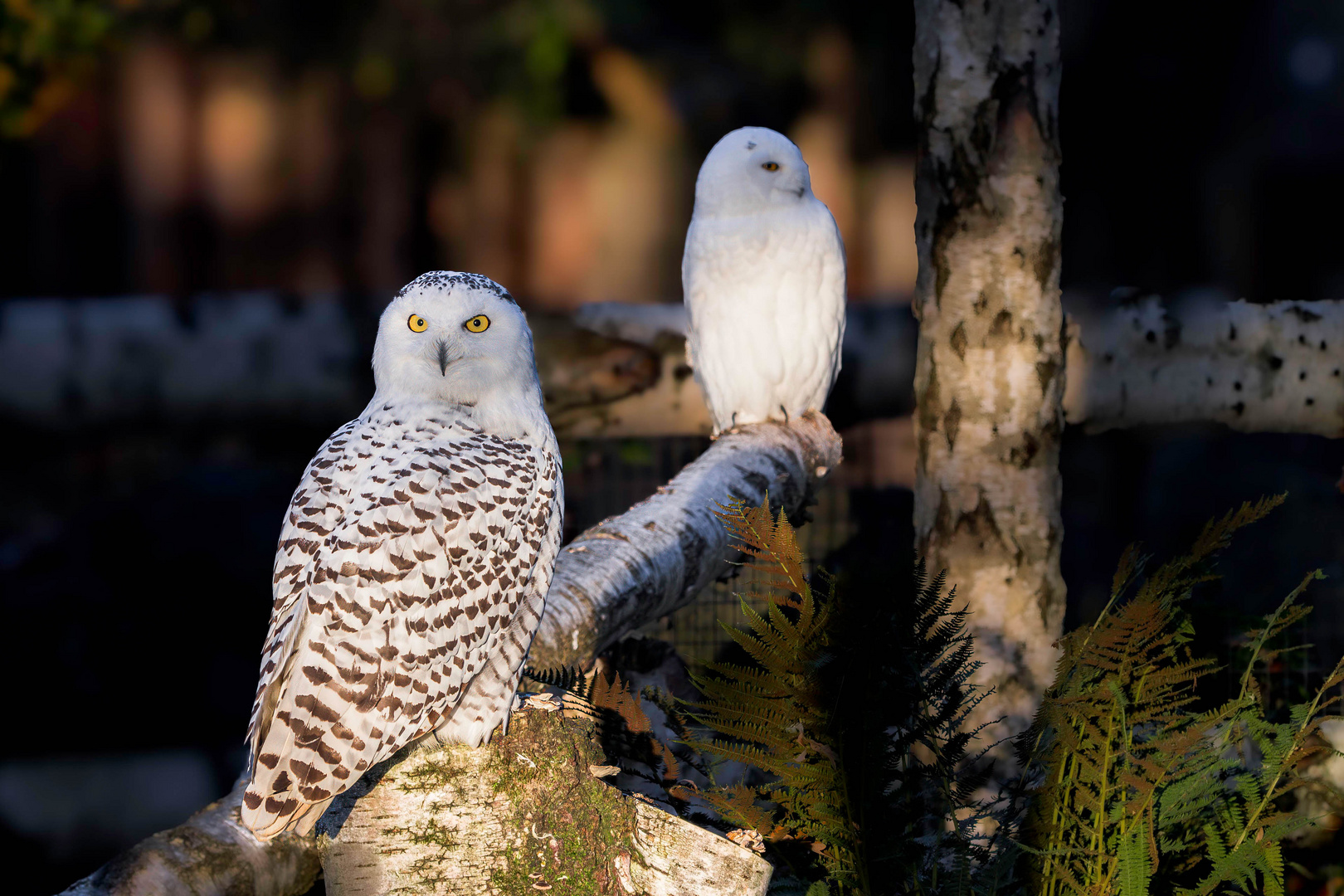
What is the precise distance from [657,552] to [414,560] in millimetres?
1027

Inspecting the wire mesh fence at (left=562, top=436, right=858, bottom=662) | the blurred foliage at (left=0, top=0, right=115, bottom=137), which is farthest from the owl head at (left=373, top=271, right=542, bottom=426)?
the blurred foliage at (left=0, top=0, right=115, bottom=137)

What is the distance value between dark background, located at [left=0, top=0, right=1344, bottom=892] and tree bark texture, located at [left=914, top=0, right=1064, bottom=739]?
0.85 meters

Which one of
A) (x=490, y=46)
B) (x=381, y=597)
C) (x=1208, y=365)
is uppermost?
(x=490, y=46)

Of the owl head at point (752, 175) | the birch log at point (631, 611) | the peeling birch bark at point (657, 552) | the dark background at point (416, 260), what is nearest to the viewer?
the birch log at point (631, 611)

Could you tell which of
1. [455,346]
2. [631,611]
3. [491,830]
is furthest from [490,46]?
[491,830]

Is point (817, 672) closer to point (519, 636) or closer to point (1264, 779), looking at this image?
point (519, 636)

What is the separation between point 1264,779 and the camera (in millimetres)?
1464

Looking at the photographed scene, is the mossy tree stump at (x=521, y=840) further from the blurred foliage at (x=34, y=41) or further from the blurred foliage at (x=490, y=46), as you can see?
the blurred foliage at (x=34, y=41)

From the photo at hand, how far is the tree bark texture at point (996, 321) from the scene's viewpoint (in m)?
2.58

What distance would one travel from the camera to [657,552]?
2453 mm

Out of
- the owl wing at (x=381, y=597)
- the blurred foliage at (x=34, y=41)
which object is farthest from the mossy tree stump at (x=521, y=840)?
the blurred foliage at (x=34, y=41)

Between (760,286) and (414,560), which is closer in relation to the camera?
(414,560)

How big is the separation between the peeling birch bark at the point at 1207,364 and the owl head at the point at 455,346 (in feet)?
6.97

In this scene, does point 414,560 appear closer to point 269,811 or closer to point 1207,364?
point 269,811
